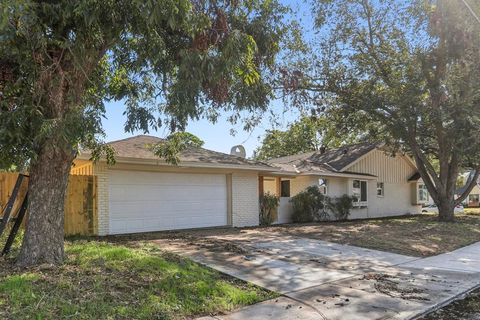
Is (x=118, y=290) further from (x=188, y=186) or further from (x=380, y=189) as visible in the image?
(x=380, y=189)

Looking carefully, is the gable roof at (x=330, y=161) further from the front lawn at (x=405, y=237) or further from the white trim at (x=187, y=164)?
the front lawn at (x=405, y=237)

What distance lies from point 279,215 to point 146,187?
296 inches

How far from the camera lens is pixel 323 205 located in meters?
21.0

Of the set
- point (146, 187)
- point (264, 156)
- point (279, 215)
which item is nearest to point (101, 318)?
point (146, 187)

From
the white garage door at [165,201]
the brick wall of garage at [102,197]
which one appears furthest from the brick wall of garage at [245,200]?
the brick wall of garage at [102,197]

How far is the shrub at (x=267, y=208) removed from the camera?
736 inches

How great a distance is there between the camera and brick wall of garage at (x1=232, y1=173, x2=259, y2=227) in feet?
56.0

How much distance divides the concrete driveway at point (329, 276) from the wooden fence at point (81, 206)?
108 inches

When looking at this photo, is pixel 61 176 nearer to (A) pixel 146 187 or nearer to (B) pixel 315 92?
(A) pixel 146 187

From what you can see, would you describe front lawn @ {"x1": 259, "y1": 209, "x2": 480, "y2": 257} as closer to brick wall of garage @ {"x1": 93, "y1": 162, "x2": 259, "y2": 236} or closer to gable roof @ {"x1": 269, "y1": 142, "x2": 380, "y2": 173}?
brick wall of garage @ {"x1": 93, "y1": 162, "x2": 259, "y2": 236}

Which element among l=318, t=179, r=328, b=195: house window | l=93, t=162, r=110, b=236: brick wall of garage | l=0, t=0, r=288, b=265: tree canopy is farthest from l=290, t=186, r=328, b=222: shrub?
l=0, t=0, r=288, b=265: tree canopy

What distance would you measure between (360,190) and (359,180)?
1.97 feet

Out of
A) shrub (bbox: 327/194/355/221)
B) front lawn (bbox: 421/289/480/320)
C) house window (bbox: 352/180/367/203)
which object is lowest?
front lawn (bbox: 421/289/480/320)

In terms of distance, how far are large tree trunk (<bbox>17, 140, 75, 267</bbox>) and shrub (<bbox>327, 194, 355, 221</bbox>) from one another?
16.6 m
